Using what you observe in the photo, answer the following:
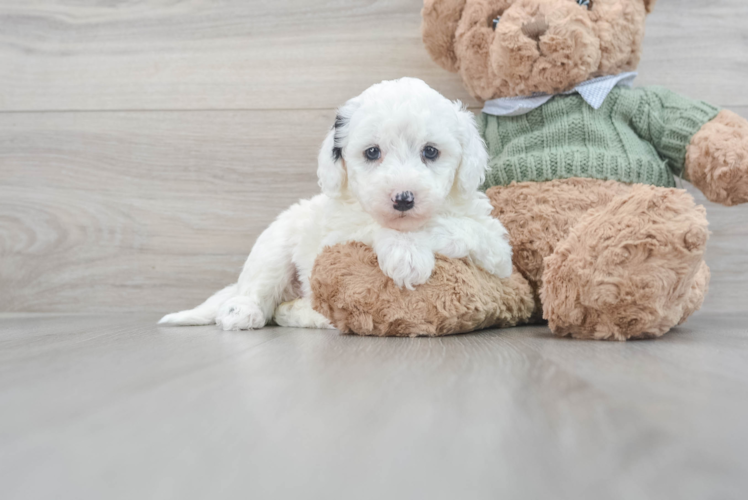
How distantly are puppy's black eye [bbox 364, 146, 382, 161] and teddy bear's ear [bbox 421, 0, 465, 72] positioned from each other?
1.34 feet

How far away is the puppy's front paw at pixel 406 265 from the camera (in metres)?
0.83

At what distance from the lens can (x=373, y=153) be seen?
0.86 meters

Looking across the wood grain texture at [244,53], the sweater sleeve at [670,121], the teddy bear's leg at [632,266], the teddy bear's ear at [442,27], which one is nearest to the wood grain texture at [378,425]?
the teddy bear's leg at [632,266]

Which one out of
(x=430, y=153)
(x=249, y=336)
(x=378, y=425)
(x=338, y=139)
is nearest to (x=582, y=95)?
(x=430, y=153)

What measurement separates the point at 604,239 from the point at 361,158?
0.36 m

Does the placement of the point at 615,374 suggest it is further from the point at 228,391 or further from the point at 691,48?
the point at 691,48

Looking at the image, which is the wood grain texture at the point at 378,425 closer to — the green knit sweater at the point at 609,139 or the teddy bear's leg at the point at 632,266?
the teddy bear's leg at the point at 632,266

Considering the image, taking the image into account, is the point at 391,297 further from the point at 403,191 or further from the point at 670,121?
the point at 670,121

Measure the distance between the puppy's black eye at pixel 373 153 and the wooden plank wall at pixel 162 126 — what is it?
0.54 metres

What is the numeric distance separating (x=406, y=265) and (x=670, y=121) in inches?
22.2

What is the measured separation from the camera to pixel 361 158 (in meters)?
0.87

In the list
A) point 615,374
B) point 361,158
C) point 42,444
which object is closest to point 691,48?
point 361,158

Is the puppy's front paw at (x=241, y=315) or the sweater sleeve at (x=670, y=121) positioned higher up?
the sweater sleeve at (x=670, y=121)

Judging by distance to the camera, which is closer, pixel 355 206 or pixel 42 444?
pixel 42 444
